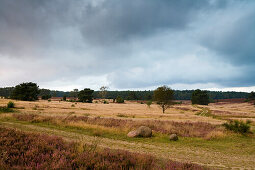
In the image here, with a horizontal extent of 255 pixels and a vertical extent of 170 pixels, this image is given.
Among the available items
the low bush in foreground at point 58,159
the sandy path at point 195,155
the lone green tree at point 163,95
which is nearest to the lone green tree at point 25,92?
the lone green tree at point 163,95

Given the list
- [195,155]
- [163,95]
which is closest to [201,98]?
[163,95]

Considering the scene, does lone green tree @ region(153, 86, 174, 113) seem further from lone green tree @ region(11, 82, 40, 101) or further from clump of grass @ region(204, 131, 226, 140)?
lone green tree @ region(11, 82, 40, 101)

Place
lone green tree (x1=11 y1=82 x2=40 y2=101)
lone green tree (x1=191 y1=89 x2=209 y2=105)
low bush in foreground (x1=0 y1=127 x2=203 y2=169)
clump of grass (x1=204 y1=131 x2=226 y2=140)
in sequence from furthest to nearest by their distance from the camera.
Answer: lone green tree (x1=191 y1=89 x2=209 y2=105) < lone green tree (x1=11 y1=82 x2=40 y2=101) < clump of grass (x1=204 y1=131 x2=226 y2=140) < low bush in foreground (x1=0 y1=127 x2=203 y2=169)

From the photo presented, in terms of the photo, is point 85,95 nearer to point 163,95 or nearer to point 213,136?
point 163,95

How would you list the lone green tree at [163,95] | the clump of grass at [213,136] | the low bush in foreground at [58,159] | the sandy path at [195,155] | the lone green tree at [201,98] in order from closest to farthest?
the low bush in foreground at [58,159] → the sandy path at [195,155] → the clump of grass at [213,136] → the lone green tree at [163,95] → the lone green tree at [201,98]

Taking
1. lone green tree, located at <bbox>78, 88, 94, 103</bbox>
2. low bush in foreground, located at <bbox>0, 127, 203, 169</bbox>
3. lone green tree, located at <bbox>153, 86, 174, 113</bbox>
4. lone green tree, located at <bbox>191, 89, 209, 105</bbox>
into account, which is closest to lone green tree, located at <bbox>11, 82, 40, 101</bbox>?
lone green tree, located at <bbox>78, 88, 94, 103</bbox>

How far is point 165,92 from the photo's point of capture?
5353 centimetres

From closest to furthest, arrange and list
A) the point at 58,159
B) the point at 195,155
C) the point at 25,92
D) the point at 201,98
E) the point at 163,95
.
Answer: the point at 58,159, the point at 195,155, the point at 163,95, the point at 25,92, the point at 201,98

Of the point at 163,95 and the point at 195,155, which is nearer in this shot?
the point at 195,155

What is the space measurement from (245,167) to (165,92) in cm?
4529

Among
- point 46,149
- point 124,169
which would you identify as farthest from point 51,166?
point 124,169

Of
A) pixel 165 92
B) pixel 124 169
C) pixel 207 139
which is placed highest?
pixel 165 92

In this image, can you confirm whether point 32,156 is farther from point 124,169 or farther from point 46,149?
point 124,169

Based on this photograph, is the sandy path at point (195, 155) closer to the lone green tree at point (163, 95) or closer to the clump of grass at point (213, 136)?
the clump of grass at point (213, 136)
